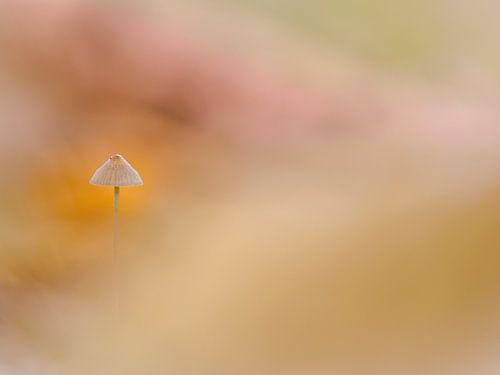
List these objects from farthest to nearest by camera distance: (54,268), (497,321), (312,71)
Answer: (312,71) → (54,268) → (497,321)

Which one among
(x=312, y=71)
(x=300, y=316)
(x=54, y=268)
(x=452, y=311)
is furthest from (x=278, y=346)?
(x=312, y=71)

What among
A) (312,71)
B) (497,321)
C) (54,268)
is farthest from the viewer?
(312,71)

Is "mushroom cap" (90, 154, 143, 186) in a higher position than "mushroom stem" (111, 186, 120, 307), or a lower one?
higher

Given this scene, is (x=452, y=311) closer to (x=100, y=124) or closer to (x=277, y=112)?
(x=277, y=112)

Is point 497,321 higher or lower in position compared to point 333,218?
lower

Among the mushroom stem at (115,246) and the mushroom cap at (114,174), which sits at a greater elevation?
the mushroom cap at (114,174)

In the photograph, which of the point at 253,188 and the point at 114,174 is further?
the point at 253,188

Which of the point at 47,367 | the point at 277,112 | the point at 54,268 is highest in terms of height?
the point at 277,112

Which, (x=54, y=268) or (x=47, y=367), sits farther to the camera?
(x=54, y=268)
